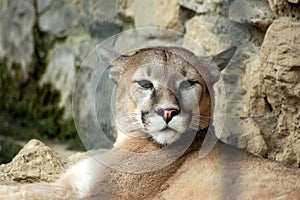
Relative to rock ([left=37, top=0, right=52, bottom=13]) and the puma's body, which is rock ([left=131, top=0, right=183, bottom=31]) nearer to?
rock ([left=37, top=0, right=52, bottom=13])

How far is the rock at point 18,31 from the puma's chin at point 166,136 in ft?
10.7

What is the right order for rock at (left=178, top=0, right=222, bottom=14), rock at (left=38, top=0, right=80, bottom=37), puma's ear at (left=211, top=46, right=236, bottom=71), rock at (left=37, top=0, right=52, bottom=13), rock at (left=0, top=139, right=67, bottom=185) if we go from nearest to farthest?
puma's ear at (left=211, top=46, right=236, bottom=71) → rock at (left=0, top=139, right=67, bottom=185) → rock at (left=178, top=0, right=222, bottom=14) → rock at (left=38, top=0, right=80, bottom=37) → rock at (left=37, top=0, right=52, bottom=13)

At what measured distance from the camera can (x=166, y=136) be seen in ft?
12.9

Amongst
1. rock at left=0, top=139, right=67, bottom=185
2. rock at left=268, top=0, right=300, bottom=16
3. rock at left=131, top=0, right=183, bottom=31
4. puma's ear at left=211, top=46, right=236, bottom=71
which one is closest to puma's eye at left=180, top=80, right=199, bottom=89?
puma's ear at left=211, top=46, right=236, bottom=71

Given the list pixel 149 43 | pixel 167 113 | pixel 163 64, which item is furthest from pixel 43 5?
pixel 167 113

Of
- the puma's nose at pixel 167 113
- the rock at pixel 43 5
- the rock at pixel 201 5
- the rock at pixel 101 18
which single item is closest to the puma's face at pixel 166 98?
the puma's nose at pixel 167 113

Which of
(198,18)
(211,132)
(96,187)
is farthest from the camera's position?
(198,18)

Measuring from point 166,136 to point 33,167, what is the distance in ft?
2.89

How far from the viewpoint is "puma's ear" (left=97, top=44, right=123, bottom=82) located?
4.29 metres

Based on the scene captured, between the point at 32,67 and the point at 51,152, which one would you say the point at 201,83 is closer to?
the point at 51,152

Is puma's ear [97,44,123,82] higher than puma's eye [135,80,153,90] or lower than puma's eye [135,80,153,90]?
higher

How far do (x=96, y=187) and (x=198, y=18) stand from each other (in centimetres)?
168

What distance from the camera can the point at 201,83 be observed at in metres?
4.10

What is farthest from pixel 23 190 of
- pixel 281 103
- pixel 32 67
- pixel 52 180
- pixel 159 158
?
pixel 32 67
